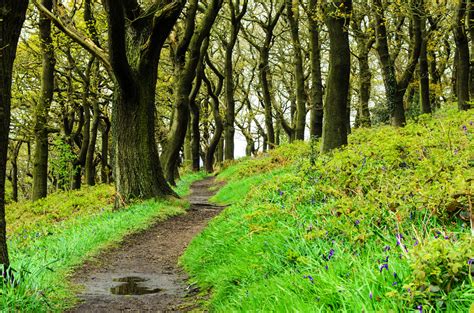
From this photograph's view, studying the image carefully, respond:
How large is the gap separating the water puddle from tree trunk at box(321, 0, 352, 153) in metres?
6.66

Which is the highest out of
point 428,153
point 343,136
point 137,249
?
point 343,136

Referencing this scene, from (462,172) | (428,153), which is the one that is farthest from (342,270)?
(428,153)

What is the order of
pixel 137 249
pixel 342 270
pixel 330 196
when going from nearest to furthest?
pixel 342 270, pixel 330 196, pixel 137 249

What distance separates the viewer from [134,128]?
1231 cm

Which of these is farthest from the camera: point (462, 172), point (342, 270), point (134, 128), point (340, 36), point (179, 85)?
point (179, 85)

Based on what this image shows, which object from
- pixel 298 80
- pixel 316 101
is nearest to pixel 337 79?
pixel 316 101

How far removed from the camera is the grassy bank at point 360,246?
240 centimetres

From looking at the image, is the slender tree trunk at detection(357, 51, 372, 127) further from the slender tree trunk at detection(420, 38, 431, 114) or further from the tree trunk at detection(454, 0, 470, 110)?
the tree trunk at detection(454, 0, 470, 110)

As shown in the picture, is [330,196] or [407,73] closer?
[330,196]

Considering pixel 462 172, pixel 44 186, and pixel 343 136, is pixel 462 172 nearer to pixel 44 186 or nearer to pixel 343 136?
pixel 343 136

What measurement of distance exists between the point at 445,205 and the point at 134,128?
9883mm

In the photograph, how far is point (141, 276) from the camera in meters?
6.48

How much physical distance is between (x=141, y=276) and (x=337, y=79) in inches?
281

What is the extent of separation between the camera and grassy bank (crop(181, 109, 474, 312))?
7.88 ft
